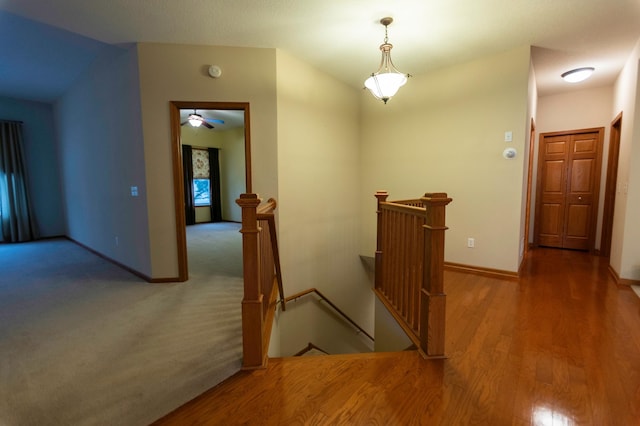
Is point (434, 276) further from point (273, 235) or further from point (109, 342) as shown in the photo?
point (109, 342)

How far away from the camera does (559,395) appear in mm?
1527

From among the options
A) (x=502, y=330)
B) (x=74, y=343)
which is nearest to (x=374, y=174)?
(x=502, y=330)

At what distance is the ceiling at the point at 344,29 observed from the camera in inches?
95.0

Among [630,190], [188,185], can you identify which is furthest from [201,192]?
Answer: [630,190]

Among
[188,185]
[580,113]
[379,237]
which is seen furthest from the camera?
[188,185]

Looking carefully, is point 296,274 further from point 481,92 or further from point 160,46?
point 481,92

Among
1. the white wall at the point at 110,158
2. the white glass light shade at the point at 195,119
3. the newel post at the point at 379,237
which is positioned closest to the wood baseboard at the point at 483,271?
the newel post at the point at 379,237

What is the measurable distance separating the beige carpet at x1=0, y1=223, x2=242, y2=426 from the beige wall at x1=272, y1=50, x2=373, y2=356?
954mm

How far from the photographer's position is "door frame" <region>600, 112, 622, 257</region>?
13.6 ft

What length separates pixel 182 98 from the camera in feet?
10.3

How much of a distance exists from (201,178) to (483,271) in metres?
7.27

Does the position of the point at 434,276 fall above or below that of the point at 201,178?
below

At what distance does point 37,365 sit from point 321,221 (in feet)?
9.85

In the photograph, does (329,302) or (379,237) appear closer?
(379,237)
